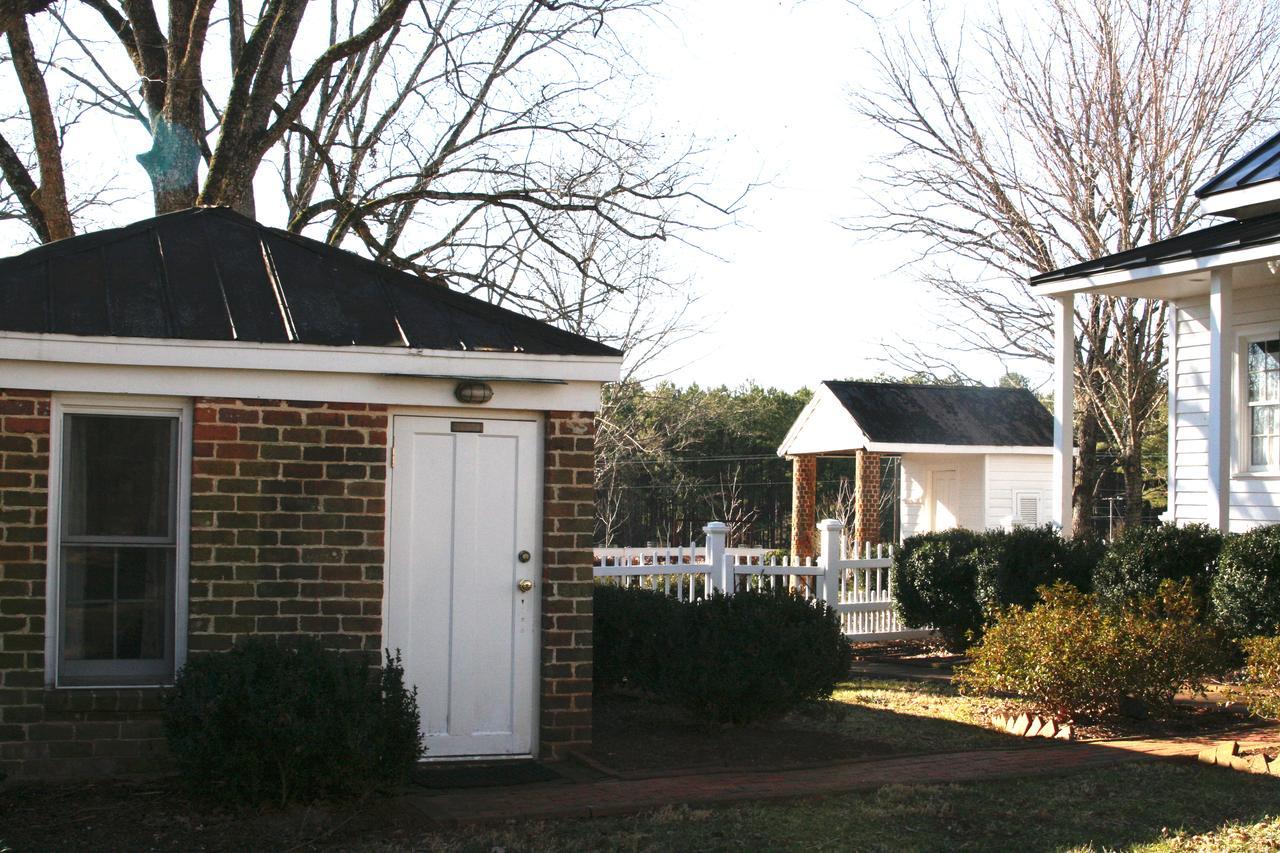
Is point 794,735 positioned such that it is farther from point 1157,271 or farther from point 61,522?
point 1157,271

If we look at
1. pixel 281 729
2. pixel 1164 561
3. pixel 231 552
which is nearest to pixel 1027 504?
pixel 1164 561

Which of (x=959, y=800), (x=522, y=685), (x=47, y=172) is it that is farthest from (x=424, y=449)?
(x=47, y=172)

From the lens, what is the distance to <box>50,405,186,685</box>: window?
24.3 feet

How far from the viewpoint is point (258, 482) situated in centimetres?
752

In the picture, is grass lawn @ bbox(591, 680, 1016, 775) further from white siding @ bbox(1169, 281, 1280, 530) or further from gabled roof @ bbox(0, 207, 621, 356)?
white siding @ bbox(1169, 281, 1280, 530)

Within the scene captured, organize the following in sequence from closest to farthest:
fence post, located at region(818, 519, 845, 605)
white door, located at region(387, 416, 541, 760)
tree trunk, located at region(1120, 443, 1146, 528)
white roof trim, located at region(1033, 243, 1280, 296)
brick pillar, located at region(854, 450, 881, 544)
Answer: white door, located at region(387, 416, 541, 760)
white roof trim, located at region(1033, 243, 1280, 296)
fence post, located at region(818, 519, 845, 605)
tree trunk, located at region(1120, 443, 1146, 528)
brick pillar, located at region(854, 450, 881, 544)

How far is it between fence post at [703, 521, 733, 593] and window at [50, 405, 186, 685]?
25.0 ft

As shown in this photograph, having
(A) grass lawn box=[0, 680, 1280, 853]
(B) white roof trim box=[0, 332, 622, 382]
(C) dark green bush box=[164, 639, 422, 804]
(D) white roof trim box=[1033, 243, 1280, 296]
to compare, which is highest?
(D) white roof trim box=[1033, 243, 1280, 296]

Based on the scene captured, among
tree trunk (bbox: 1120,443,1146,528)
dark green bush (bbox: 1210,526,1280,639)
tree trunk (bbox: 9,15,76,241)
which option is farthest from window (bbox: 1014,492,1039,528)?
tree trunk (bbox: 9,15,76,241)

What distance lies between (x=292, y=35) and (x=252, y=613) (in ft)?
29.8

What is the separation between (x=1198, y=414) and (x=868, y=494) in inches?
435

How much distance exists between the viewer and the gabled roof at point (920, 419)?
25.5 metres

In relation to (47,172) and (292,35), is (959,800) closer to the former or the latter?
(292,35)

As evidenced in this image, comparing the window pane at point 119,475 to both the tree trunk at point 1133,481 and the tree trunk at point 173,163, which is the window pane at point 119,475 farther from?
the tree trunk at point 1133,481
